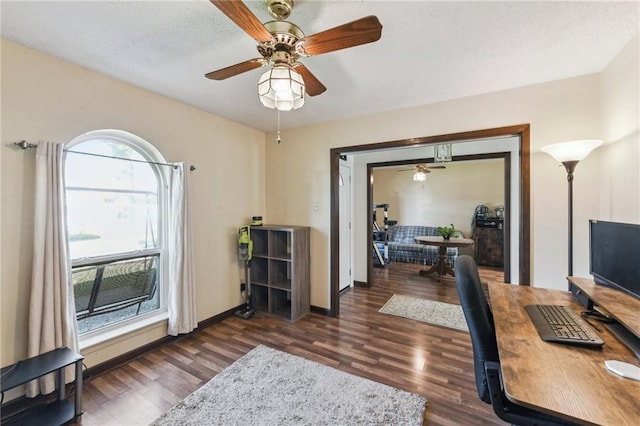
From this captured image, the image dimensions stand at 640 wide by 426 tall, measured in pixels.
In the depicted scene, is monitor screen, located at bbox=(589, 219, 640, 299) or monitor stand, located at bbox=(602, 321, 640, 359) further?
monitor screen, located at bbox=(589, 219, 640, 299)

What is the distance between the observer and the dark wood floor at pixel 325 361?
183cm

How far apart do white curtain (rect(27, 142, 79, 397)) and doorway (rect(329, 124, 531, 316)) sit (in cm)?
246

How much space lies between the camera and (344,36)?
1244mm

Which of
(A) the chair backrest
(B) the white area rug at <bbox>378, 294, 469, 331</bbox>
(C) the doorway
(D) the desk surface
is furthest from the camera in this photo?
(B) the white area rug at <bbox>378, 294, 469, 331</bbox>

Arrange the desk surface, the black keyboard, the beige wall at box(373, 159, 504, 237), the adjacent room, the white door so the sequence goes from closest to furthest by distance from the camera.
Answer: the desk surface → the black keyboard → the adjacent room → the white door → the beige wall at box(373, 159, 504, 237)

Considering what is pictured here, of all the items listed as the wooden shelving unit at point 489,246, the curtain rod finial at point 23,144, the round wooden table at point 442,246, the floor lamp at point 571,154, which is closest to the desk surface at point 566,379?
the floor lamp at point 571,154

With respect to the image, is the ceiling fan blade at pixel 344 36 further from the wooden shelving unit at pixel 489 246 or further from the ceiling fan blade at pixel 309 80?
the wooden shelving unit at pixel 489 246

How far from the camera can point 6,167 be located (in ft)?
5.71

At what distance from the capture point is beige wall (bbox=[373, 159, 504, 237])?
6504 millimetres

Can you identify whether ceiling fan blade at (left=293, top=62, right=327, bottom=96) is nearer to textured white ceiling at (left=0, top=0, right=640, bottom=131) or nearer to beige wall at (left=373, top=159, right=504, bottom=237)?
textured white ceiling at (left=0, top=0, right=640, bottom=131)

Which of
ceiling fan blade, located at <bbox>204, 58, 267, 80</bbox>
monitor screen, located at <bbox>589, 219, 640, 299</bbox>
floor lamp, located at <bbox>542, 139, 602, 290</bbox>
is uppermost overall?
ceiling fan blade, located at <bbox>204, 58, 267, 80</bbox>

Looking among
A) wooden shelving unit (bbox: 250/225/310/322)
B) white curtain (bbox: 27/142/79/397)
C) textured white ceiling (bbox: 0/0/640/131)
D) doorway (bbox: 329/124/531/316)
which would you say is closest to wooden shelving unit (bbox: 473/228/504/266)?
doorway (bbox: 329/124/531/316)

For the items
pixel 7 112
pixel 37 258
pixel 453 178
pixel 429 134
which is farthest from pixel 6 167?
pixel 453 178

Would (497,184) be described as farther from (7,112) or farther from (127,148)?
(7,112)
